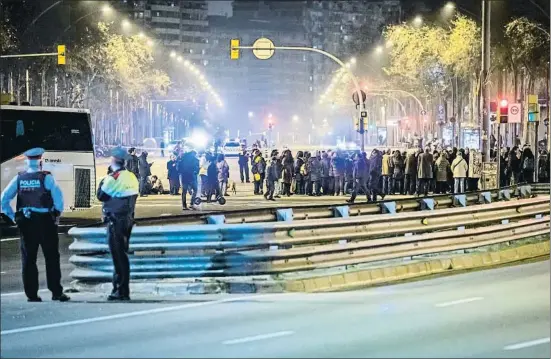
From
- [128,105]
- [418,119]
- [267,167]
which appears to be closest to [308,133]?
[418,119]

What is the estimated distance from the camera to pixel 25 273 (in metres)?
11.8

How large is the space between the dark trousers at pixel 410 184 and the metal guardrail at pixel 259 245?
17576 mm

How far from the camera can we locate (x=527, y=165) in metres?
33.5

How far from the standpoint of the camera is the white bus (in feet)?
75.2

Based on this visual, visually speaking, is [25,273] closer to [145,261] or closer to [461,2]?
[145,261]

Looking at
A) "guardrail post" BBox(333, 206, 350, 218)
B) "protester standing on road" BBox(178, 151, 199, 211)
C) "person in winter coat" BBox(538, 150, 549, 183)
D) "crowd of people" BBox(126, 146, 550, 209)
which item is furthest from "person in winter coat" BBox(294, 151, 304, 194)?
"guardrail post" BBox(333, 206, 350, 218)

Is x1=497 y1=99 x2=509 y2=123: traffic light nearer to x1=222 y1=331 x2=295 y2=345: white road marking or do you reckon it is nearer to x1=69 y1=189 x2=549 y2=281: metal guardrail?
x1=69 y1=189 x2=549 y2=281: metal guardrail

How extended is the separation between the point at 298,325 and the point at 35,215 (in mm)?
3347

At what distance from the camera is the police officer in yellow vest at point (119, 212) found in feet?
38.0

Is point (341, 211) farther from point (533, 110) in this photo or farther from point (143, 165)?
point (143, 165)

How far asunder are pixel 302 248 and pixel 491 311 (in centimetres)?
309

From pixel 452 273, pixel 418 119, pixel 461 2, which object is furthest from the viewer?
pixel 418 119

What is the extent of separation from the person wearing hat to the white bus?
36.0 feet

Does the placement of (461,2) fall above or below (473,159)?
above
